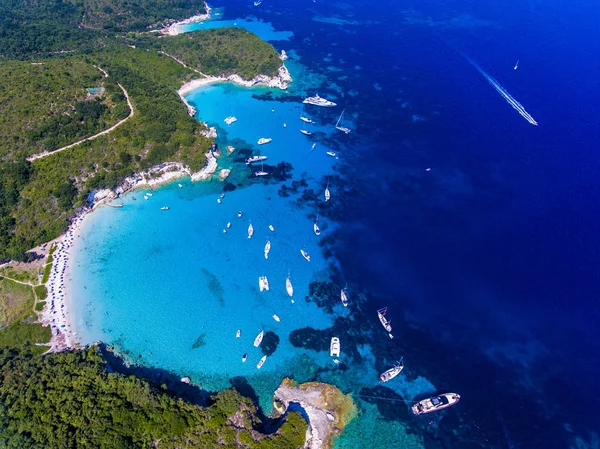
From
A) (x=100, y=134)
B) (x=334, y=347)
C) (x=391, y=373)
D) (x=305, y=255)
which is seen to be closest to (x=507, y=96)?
(x=305, y=255)

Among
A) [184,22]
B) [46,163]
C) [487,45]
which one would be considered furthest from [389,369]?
[184,22]

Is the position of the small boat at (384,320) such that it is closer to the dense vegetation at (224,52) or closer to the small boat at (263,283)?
the small boat at (263,283)

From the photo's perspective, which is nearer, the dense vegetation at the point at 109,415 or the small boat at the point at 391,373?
the dense vegetation at the point at 109,415

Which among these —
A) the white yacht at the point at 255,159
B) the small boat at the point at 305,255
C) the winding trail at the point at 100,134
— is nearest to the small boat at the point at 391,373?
the small boat at the point at 305,255

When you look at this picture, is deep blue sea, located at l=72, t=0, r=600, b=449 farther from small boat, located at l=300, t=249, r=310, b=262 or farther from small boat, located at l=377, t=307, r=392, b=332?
small boat, located at l=300, t=249, r=310, b=262

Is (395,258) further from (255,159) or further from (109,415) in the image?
(109,415)

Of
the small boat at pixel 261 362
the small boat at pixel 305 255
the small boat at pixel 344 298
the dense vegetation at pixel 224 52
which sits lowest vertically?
the small boat at pixel 261 362
